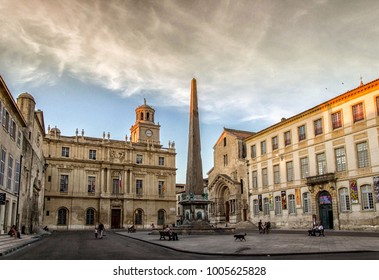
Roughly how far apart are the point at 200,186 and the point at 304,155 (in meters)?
13.8

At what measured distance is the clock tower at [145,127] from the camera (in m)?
65.4

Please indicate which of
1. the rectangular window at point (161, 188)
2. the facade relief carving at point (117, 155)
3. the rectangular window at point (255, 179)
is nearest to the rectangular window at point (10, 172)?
the rectangular window at point (255, 179)

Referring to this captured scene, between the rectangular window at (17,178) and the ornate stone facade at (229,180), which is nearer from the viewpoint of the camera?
the rectangular window at (17,178)

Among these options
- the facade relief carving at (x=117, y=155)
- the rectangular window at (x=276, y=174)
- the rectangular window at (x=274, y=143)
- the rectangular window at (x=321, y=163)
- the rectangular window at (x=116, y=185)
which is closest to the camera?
the rectangular window at (x=321, y=163)

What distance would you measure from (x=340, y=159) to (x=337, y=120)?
3478 millimetres

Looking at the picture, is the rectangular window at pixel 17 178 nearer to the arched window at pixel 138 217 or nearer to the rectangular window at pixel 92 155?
the rectangular window at pixel 92 155

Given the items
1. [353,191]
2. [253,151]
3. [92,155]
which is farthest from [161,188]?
[353,191]

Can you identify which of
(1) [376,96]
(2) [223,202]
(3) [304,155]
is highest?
(1) [376,96]

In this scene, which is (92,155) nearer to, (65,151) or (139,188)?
(65,151)

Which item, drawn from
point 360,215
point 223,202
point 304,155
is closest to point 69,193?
point 223,202

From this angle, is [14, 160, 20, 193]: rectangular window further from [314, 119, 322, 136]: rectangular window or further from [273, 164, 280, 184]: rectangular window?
[314, 119, 322, 136]: rectangular window

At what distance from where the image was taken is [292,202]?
37594mm

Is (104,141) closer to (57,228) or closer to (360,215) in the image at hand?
(57,228)

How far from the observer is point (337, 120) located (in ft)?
108
